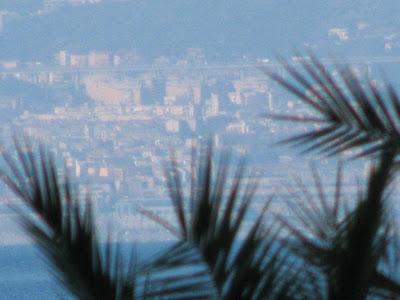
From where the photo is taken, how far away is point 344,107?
115 cm

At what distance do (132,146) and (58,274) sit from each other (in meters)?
16.9

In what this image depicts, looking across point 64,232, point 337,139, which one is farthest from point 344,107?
point 64,232

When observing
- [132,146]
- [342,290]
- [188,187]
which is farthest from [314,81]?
[132,146]

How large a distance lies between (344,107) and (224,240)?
256mm

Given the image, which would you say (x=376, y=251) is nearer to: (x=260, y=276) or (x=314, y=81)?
(x=260, y=276)

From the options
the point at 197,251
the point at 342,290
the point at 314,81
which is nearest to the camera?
the point at 342,290

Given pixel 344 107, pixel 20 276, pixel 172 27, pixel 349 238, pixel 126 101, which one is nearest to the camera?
pixel 349 238

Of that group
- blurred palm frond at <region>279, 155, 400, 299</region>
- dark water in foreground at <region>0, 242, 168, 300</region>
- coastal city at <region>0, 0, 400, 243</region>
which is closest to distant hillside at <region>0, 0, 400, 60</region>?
coastal city at <region>0, 0, 400, 243</region>

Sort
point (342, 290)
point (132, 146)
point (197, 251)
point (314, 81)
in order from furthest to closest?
point (132, 146)
point (314, 81)
point (197, 251)
point (342, 290)

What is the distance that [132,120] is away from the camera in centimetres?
1850

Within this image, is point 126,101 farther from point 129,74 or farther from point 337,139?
point 337,139

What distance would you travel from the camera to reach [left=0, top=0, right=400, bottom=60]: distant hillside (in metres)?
18.5

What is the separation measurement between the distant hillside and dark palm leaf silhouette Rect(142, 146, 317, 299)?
49.7 feet

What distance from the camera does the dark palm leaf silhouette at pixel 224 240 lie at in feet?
3.11
